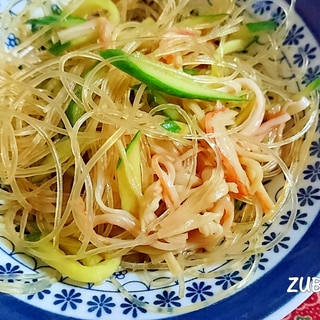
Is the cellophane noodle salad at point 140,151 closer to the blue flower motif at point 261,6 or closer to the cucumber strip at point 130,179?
the cucumber strip at point 130,179

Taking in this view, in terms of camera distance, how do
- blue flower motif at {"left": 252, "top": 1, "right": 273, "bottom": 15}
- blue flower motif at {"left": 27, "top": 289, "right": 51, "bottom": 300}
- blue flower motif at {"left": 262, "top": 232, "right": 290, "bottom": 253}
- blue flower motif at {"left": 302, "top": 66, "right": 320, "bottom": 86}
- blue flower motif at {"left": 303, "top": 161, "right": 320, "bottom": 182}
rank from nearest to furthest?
blue flower motif at {"left": 27, "top": 289, "right": 51, "bottom": 300}
blue flower motif at {"left": 262, "top": 232, "right": 290, "bottom": 253}
blue flower motif at {"left": 303, "top": 161, "right": 320, "bottom": 182}
blue flower motif at {"left": 302, "top": 66, "right": 320, "bottom": 86}
blue flower motif at {"left": 252, "top": 1, "right": 273, "bottom": 15}

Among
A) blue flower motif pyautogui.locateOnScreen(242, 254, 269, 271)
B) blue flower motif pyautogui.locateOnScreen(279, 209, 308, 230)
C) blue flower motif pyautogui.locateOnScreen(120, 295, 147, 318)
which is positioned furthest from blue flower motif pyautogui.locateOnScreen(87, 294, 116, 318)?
blue flower motif pyautogui.locateOnScreen(279, 209, 308, 230)

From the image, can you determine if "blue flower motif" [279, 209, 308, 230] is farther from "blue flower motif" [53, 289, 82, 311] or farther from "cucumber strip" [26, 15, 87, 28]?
"cucumber strip" [26, 15, 87, 28]

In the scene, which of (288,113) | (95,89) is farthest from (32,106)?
(288,113)

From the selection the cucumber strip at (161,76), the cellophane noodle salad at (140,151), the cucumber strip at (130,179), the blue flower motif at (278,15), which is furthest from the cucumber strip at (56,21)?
the blue flower motif at (278,15)

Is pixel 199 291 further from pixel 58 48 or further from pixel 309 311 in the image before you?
pixel 58 48

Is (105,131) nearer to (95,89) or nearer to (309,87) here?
(95,89)
